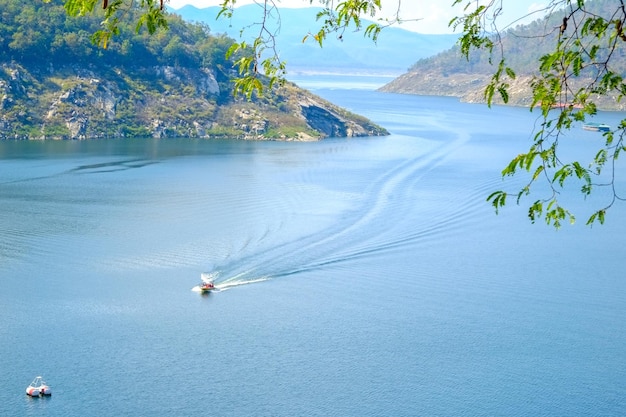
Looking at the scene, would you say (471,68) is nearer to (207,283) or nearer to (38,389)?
(207,283)

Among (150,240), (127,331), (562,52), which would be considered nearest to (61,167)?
(150,240)

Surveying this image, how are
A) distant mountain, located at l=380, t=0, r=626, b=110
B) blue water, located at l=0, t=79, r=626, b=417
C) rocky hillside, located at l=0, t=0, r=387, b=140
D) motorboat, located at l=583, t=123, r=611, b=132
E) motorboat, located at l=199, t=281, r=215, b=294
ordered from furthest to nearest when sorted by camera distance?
distant mountain, located at l=380, t=0, r=626, b=110, motorboat, located at l=583, t=123, r=611, b=132, rocky hillside, located at l=0, t=0, r=387, b=140, motorboat, located at l=199, t=281, r=215, b=294, blue water, located at l=0, t=79, r=626, b=417

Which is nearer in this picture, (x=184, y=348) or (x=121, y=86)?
(x=184, y=348)

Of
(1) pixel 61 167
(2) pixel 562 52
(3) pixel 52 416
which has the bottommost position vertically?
(3) pixel 52 416

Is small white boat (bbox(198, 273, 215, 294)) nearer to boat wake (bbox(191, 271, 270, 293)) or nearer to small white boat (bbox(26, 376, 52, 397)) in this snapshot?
boat wake (bbox(191, 271, 270, 293))

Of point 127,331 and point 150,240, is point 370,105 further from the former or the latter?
point 127,331

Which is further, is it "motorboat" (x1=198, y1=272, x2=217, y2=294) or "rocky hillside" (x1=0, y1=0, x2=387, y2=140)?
"rocky hillside" (x1=0, y1=0, x2=387, y2=140)

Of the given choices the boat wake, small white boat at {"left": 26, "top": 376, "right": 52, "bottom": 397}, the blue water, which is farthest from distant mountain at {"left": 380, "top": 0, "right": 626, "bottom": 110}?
small white boat at {"left": 26, "top": 376, "right": 52, "bottom": 397}
